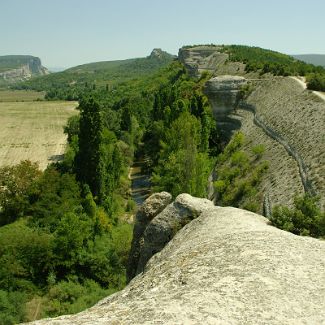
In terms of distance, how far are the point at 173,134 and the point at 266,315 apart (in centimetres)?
4598

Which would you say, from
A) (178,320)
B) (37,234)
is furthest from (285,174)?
(178,320)

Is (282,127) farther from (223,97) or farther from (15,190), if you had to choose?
(15,190)

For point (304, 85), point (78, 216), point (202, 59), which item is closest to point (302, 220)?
point (78, 216)

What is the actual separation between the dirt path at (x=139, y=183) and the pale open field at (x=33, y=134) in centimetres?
1860

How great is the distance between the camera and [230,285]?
1282 centimetres

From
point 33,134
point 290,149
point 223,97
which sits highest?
point 223,97

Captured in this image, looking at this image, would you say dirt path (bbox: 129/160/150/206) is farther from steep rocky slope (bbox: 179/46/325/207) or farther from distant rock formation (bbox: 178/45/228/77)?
distant rock formation (bbox: 178/45/228/77)

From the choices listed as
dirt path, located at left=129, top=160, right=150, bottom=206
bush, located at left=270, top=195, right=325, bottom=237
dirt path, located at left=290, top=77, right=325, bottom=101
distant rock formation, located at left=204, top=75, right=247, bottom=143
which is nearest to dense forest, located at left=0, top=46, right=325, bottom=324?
bush, located at left=270, top=195, right=325, bottom=237

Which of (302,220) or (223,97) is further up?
(223,97)

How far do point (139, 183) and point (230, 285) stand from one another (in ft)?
192

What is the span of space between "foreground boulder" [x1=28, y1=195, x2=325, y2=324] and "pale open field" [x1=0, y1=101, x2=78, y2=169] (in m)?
70.3

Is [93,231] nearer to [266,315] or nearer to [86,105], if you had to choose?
[86,105]

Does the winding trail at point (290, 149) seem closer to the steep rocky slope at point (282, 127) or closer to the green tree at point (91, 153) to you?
the steep rocky slope at point (282, 127)

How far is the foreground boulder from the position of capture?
11.4 meters
